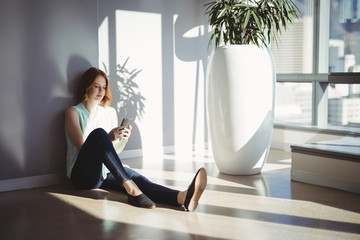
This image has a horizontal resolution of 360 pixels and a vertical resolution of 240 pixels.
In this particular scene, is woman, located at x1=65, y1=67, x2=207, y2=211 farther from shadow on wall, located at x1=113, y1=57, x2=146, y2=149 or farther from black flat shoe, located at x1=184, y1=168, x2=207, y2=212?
shadow on wall, located at x1=113, y1=57, x2=146, y2=149

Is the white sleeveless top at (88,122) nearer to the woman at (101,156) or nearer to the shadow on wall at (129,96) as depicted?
the woman at (101,156)

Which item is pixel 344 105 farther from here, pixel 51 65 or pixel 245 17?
pixel 51 65

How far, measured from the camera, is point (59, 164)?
3395 millimetres

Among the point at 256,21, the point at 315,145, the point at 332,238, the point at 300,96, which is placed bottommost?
the point at 332,238

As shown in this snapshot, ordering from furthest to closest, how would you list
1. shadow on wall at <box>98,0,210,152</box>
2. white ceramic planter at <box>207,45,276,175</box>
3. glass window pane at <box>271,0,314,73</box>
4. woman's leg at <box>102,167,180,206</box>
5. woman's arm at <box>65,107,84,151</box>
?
glass window pane at <box>271,0,314,73</box> < shadow on wall at <box>98,0,210,152</box> < white ceramic planter at <box>207,45,276,175</box> < woman's arm at <box>65,107,84,151</box> < woman's leg at <box>102,167,180,206</box>

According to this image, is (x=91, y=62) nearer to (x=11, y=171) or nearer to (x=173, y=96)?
(x=11, y=171)

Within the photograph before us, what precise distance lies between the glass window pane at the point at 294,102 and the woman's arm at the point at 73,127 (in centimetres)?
287

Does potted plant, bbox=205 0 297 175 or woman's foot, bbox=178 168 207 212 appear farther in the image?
potted plant, bbox=205 0 297 175

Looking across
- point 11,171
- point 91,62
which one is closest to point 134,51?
point 91,62

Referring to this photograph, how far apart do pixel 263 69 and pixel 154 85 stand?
4.92ft

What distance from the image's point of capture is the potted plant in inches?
137

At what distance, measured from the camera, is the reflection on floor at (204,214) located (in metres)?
2.23

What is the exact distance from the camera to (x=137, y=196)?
2.67 metres

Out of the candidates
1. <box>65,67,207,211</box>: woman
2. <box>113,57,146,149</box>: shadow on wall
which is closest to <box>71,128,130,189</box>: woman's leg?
<box>65,67,207,211</box>: woman
